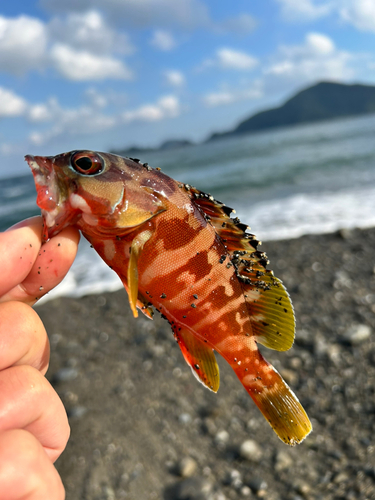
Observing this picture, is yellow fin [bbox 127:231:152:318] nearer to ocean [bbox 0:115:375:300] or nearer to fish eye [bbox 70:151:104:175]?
fish eye [bbox 70:151:104:175]

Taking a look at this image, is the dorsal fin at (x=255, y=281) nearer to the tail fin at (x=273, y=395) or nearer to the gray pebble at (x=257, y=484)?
the tail fin at (x=273, y=395)

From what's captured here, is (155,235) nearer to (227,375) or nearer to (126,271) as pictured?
(126,271)

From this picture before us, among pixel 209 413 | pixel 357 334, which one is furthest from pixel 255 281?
pixel 357 334

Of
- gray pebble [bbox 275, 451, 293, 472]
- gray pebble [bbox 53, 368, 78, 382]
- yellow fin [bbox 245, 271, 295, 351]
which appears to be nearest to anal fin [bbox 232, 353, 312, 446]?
yellow fin [bbox 245, 271, 295, 351]

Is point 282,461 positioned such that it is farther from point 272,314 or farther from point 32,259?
point 32,259

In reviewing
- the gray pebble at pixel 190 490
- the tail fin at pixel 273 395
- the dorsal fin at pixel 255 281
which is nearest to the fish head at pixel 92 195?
the dorsal fin at pixel 255 281

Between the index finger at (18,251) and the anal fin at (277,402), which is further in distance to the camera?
the anal fin at (277,402)

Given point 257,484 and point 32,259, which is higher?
point 32,259
